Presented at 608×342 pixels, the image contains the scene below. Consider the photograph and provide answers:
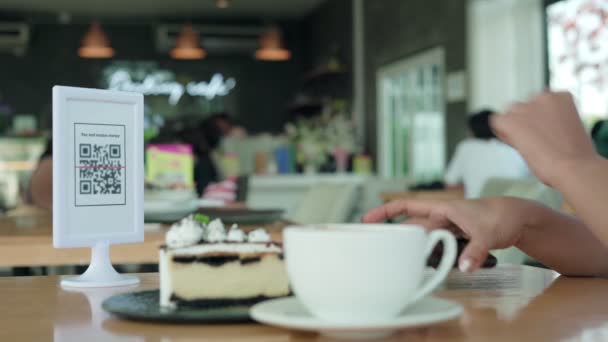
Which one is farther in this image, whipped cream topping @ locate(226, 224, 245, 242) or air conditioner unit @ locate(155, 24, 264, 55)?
air conditioner unit @ locate(155, 24, 264, 55)

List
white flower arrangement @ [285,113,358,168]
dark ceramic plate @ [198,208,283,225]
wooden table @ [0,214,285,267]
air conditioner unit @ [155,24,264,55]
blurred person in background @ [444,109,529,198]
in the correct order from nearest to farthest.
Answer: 1. wooden table @ [0,214,285,267]
2. dark ceramic plate @ [198,208,283,225]
3. blurred person in background @ [444,109,529,198]
4. white flower arrangement @ [285,113,358,168]
5. air conditioner unit @ [155,24,264,55]

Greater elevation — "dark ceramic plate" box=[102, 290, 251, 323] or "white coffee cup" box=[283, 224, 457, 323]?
"white coffee cup" box=[283, 224, 457, 323]

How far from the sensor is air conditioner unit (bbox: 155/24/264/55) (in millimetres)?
11875

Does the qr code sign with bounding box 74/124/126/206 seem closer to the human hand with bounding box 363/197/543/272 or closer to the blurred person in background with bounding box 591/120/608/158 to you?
the human hand with bounding box 363/197/543/272

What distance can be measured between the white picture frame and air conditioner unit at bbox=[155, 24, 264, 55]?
10.7 m

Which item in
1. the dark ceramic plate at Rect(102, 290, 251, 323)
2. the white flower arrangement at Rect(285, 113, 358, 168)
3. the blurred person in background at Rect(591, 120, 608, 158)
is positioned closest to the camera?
the dark ceramic plate at Rect(102, 290, 251, 323)

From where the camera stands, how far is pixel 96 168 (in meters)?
1.22

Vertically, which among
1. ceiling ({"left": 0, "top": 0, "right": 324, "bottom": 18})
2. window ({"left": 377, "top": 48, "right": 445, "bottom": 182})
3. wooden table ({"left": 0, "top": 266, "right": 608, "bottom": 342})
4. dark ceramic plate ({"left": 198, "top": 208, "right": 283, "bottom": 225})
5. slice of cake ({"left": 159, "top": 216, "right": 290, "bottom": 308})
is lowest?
wooden table ({"left": 0, "top": 266, "right": 608, "bottom": 342})

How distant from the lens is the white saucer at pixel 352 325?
64cm

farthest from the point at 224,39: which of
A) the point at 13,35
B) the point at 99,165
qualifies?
the point at 99,165

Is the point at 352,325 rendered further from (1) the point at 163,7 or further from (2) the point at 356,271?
(1) the point at 163,7

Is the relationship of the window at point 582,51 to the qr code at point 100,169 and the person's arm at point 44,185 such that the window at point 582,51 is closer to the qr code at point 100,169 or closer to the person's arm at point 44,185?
the person's arm at point 44,185

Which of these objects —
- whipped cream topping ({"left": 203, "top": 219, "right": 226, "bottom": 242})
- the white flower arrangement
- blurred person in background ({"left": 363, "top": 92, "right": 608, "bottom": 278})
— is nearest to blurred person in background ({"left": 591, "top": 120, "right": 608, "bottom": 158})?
blurred person in background ({"left": 363, "top": 92, "right": 608, "bottom": 278})

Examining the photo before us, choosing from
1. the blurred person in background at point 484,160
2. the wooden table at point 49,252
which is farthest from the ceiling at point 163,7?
the wooden table at point 49,252
